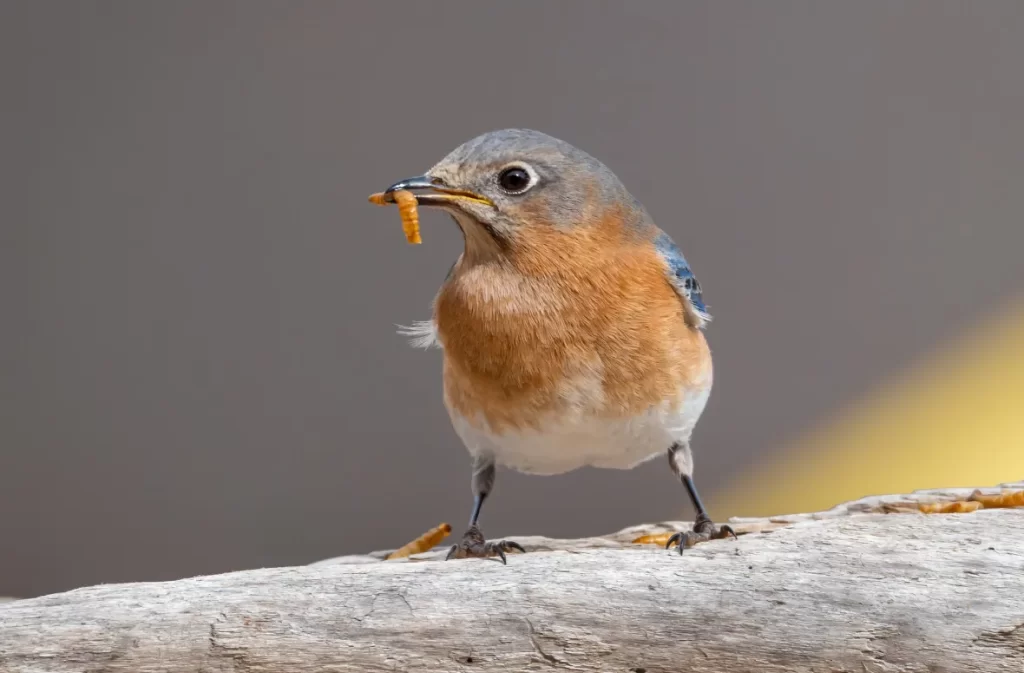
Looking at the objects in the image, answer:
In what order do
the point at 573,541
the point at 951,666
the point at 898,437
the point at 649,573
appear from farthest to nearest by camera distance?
1. the point at 898,437
2. the point at 573,541
3. the point at 649,573
4. the point at 951,666

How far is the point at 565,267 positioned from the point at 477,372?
0.37 meters

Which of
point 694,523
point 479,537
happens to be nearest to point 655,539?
point 694,523

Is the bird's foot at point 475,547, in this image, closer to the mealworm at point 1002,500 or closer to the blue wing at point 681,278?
the blue wing at point 681,278

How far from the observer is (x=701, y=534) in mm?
3180

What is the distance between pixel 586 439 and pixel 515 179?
0.74 metres

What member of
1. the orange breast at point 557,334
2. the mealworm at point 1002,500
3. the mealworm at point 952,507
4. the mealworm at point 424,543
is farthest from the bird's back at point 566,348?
the mealworm at point 1002,500

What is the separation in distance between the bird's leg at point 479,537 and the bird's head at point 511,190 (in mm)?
718

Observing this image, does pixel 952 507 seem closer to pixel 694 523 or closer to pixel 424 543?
pixel 694 523

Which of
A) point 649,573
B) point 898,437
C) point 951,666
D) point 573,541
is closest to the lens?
point 951,666

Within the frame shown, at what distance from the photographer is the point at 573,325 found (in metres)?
2.94

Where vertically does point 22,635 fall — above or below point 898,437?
below

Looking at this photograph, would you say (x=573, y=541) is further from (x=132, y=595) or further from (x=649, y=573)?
(x=132, y=595)

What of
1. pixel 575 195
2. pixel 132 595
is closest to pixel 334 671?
pixel 132 595

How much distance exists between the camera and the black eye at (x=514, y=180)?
9.55 ft
